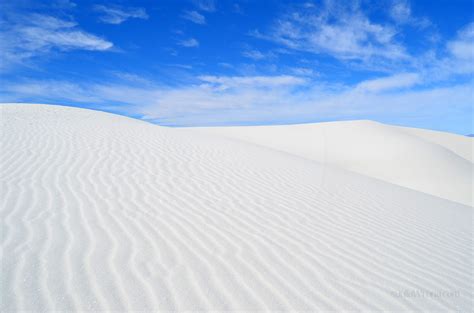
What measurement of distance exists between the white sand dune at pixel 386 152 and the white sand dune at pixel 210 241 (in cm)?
794

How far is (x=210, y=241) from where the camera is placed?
149 inches

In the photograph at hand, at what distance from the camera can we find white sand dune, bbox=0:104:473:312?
276cm

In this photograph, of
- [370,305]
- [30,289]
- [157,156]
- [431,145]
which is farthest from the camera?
[431,145]

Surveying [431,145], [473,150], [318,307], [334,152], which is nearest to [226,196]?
[318,307]

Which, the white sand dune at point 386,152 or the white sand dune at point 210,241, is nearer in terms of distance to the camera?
the white sand dune at point 210,241

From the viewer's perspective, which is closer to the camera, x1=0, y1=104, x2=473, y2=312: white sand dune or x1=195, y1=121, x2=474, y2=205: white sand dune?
x1=0, y1=104, x2=473, y2=312: white sand dune

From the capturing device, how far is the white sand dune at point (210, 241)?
2.76 metres

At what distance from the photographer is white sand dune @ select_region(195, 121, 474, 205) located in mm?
14555

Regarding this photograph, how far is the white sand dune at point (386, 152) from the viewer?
47.8ft

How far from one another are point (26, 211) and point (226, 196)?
3090 millimetres

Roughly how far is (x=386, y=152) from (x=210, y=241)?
17.9m

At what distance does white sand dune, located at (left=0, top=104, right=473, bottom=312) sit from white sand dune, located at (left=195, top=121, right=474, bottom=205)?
7.94 meters

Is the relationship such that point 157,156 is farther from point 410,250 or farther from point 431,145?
point 431,145

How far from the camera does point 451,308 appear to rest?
293 cm
